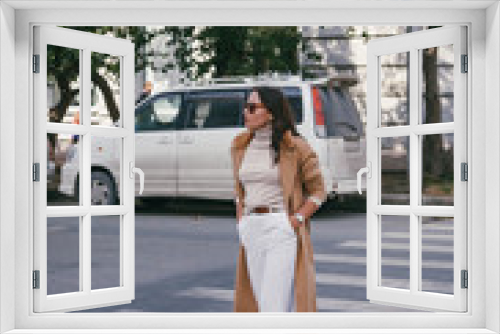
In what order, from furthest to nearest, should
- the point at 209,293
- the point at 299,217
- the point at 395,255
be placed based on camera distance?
A: the point at 395,255, the point at 209,293, the point at 299,217

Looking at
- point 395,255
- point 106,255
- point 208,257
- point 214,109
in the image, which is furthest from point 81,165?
point 214,109

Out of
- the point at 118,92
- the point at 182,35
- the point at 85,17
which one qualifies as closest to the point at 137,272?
the point at 118,92

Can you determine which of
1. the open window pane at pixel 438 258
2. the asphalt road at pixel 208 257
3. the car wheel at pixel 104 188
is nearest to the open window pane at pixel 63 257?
the asphalt road at pixel 208 257

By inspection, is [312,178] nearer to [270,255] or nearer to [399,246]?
[270,255]

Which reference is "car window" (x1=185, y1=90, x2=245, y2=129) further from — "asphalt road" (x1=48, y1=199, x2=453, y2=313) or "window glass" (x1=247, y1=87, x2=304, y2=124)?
"asphalt road" (x1=48, y1=199, x2=453, y2=313)

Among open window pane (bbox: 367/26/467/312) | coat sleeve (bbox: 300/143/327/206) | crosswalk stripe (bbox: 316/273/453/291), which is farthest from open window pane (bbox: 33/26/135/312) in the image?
crosswalk stripe (bbox: 316/273/453/291)

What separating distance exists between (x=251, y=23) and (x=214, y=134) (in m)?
5.50

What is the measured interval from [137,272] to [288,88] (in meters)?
3.12

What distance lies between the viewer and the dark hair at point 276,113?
189 inches

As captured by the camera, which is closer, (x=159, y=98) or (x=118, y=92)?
(x=118, y=92)

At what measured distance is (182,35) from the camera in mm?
12242

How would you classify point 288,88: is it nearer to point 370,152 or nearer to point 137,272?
point 137,272

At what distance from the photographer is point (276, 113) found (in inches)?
192

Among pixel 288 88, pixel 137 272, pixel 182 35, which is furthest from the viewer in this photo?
pixel 182 35
